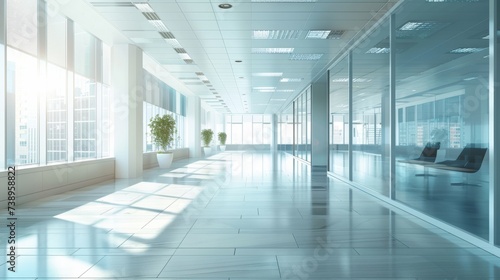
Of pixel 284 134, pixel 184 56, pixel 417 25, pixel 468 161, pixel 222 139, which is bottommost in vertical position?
pixel 468 161

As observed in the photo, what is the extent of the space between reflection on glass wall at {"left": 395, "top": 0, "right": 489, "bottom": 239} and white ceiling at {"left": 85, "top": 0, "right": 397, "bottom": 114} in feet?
4.29

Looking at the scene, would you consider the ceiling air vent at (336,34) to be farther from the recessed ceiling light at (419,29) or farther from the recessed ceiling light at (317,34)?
the recessed ceiling light at (419,29)

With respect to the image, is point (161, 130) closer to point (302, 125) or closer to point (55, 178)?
point (55, 178)

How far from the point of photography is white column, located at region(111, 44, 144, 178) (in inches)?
439

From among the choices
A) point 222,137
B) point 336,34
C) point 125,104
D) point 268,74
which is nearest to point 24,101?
point 125,104

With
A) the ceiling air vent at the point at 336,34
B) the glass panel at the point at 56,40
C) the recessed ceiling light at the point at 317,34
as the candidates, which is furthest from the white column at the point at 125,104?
the ceiling air vent at the point at 336,34

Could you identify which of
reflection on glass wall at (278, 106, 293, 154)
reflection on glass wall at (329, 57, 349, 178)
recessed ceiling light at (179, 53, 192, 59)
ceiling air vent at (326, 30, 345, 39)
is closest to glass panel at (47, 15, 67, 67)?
recessed ceiling light at (179, 53, 192, 59)

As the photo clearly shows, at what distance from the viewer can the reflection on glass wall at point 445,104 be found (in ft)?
19.6

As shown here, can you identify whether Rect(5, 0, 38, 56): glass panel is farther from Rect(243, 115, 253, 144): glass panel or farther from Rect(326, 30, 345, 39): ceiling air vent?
Rect(243, 115, 253, 144): glass panel

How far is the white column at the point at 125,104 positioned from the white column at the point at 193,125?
1195 centimetres

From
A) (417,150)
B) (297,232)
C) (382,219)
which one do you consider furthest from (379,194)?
(297,232)

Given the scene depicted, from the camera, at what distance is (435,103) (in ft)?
22.5

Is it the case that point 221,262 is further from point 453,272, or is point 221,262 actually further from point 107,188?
point 107,188

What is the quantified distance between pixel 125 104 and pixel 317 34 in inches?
228
